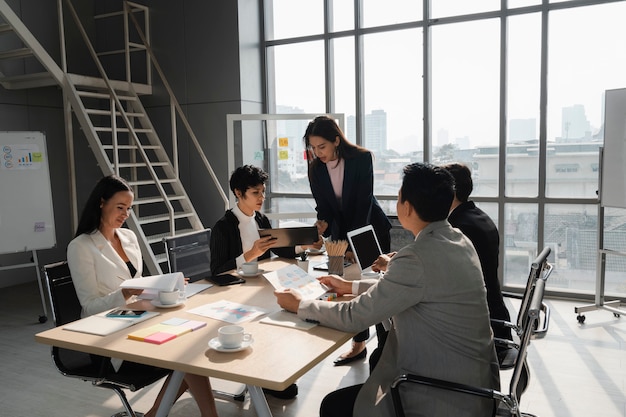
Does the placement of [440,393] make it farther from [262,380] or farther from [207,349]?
[207,349]

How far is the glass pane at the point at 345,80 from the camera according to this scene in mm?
5961

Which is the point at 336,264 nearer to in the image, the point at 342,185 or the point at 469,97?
the point at 342,185

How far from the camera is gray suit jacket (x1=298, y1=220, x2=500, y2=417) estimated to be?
1.71m

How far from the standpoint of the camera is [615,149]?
14.1ft

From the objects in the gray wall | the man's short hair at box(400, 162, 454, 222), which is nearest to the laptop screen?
the man's short hair at box(400, 162, 454, 222)

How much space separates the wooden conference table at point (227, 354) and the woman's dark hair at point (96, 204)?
569 millimetres

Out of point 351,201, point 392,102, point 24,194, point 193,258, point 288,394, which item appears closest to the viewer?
point 288,394

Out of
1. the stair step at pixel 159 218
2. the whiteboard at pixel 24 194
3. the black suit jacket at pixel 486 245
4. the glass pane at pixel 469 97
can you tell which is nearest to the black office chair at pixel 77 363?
the black suit jacket at pixel 486 245

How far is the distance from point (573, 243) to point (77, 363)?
4.51 m

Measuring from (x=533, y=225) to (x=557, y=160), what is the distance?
2.18ft

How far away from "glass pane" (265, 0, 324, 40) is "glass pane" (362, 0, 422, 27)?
539mm

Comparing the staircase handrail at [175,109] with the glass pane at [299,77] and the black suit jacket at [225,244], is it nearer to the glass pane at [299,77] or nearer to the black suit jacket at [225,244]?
the glass pane at [299,77]

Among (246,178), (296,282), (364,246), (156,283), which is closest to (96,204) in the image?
(156,283)

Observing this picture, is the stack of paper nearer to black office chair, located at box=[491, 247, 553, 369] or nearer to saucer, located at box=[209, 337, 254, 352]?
saucer, located at box=[209, 337, 254, 352]
